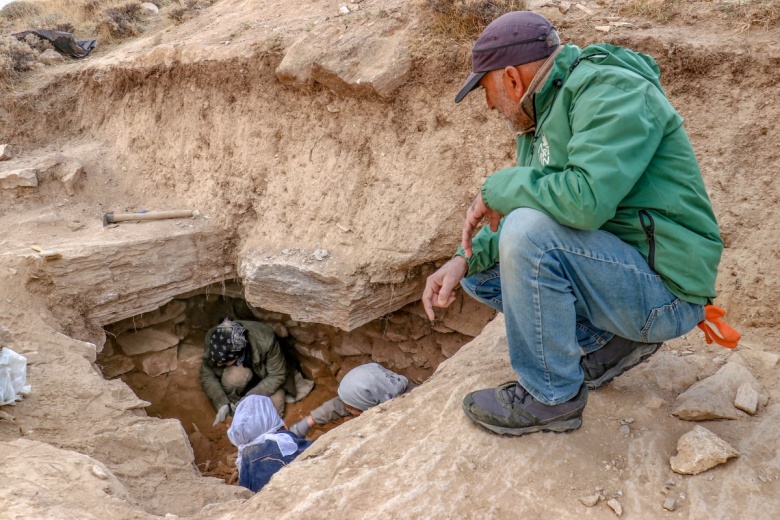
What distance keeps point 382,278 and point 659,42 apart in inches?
104

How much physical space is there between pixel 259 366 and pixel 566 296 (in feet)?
15.4

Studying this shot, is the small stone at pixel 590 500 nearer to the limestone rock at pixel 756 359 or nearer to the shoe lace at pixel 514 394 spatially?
the shoe lace at pixel 514 394

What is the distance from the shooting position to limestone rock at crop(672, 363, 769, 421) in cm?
255

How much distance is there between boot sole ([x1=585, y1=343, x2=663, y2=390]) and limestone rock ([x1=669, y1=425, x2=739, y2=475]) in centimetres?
37

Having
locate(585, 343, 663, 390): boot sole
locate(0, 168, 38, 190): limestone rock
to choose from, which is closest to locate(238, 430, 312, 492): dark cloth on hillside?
locate(585, 343, 663, 390): boot sole

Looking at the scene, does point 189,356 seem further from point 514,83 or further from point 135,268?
point 514,83

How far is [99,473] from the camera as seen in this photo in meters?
2.87

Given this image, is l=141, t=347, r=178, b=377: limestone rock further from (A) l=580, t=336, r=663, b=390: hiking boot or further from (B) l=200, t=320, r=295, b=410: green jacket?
(A) l=580, t=336, r=663, b=390: hiking boot

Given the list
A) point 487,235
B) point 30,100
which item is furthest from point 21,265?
point 487,235

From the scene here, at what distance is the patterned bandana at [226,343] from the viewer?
5789 millimetres

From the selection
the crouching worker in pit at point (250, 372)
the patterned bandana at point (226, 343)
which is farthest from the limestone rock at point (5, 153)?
the patterned bandana at point (226, 343)

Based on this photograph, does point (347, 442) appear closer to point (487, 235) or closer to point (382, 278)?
point (487, 235)

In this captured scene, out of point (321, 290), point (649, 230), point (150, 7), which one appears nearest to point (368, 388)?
point (321, 290)

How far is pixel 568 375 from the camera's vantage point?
7.64 ft
